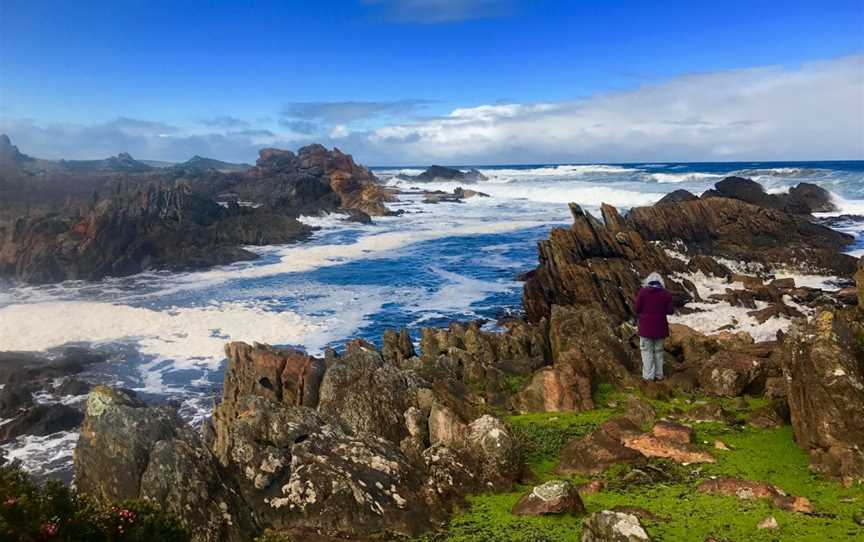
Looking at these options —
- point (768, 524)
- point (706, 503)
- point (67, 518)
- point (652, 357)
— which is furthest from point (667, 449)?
point (67, 518)

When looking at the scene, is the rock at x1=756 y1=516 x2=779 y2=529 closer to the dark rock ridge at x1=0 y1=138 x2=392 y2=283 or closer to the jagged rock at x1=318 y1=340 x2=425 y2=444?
the jagged rock at x1=318 y1=340 x2=425 y2=444

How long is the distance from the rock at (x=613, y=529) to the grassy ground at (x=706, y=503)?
0.73m

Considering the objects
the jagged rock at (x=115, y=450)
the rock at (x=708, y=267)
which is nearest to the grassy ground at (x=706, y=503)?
the jagged rock at (x=115, y=450)

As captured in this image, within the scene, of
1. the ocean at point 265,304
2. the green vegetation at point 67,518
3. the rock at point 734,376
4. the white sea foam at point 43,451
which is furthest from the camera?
the ocean at point 265,304

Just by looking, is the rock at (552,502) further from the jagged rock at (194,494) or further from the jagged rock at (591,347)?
the jagged rock at (591,347)

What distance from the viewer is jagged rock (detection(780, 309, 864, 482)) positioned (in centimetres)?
879

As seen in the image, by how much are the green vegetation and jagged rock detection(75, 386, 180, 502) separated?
1624 mm

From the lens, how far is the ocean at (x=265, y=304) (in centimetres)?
2381

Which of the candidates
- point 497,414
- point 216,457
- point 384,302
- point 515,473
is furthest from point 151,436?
point 384,302

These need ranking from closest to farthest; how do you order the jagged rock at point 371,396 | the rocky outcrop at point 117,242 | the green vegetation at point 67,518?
1. the green vegetation at point 67,518
2. the jagged rock at point 371,396
3. the rocky outcrop at point 117,242

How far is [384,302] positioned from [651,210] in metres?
18.5

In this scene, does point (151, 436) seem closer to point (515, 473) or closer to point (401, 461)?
point (401, 461)

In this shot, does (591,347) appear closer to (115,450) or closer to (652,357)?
(652,357)

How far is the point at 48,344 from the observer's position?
88.9ft
